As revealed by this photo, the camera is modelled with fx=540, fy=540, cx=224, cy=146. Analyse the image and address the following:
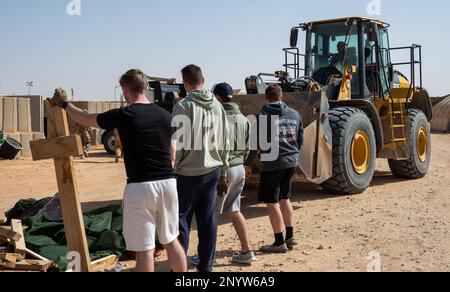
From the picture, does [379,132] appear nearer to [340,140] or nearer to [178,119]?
[340,140]

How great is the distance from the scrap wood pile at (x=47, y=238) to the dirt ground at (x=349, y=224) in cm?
46

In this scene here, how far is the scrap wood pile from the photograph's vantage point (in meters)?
4.78

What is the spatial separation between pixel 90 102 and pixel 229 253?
20721mm

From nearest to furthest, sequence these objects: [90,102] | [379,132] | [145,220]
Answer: [145,220] < [379,132] < [90,102]

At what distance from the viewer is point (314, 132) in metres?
7.82

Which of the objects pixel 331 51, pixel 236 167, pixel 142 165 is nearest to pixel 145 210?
pixel 142 165

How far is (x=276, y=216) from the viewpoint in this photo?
5.49 m

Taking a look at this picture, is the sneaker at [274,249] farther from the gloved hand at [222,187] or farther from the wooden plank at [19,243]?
the wooden plank at [19,243]

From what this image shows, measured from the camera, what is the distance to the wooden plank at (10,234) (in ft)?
16.4

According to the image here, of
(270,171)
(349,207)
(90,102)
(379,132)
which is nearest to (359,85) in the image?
(379,132)

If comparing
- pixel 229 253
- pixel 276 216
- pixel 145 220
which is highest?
pixel 145 220

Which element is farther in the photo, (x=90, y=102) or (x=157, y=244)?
(x=90, y=102)

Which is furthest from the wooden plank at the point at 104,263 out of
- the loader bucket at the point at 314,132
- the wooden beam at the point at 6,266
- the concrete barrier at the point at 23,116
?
the concrete barrier at the point at 23,116

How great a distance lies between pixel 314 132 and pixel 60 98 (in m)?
4.56
